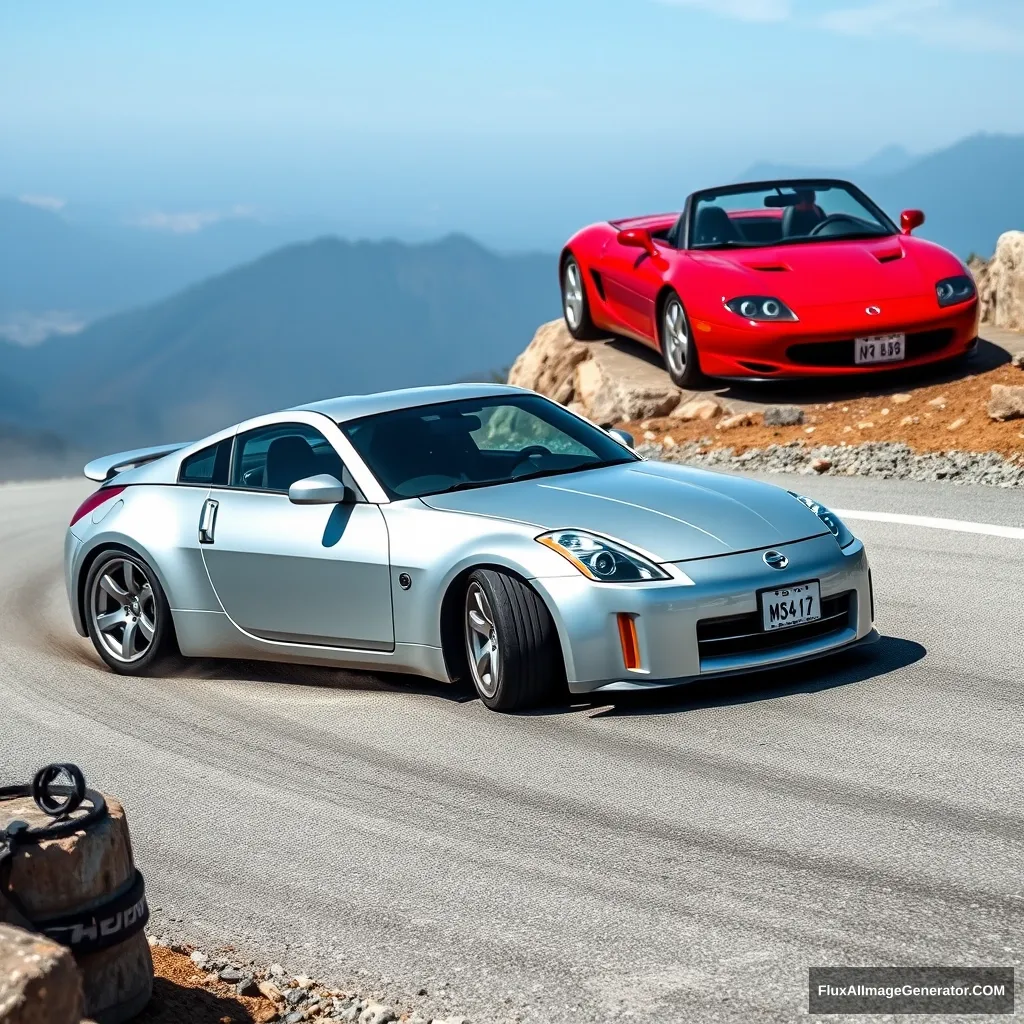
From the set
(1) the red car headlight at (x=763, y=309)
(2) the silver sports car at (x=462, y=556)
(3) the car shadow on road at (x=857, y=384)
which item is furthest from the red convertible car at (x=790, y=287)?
(2) the silver sports car at (x=462, y=556)

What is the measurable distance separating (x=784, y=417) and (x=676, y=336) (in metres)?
1.67

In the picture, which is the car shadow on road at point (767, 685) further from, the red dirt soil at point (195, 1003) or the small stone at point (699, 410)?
the small stone at point (699, 410)

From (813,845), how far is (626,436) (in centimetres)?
358

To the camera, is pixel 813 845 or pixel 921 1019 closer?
pixel 921 1019

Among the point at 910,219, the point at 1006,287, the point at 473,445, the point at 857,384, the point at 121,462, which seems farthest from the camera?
the point at 1006,287

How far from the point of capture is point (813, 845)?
4.71 metres

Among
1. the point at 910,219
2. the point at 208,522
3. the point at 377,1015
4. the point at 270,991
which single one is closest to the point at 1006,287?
the point at 910,219

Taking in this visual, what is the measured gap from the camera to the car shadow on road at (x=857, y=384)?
14.4 metres

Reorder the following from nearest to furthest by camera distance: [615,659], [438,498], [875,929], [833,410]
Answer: [875,929] → [615,659] → [438,498] → [833,410]

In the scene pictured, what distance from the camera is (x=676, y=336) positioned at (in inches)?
594

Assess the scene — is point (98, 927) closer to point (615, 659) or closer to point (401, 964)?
point (401, 964)

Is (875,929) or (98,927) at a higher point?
(98,927)

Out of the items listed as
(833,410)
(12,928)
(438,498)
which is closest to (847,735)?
(438,498)

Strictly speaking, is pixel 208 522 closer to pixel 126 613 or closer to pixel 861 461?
pixel 126 613
